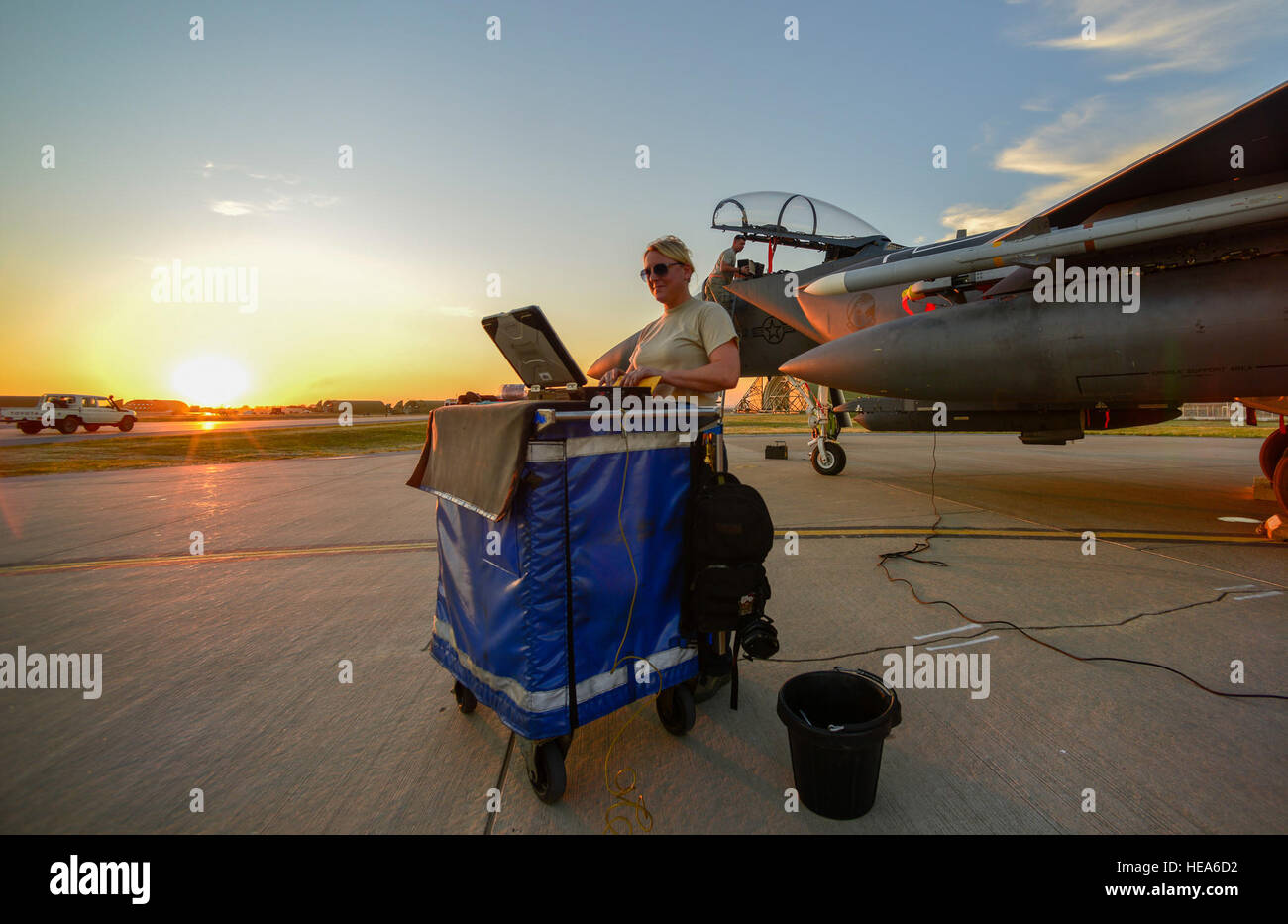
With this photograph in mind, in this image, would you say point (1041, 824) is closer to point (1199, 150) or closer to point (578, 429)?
point (578, 429)

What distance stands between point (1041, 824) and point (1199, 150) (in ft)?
21.3

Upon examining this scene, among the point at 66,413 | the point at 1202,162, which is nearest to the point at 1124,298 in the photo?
the point at 1202,162

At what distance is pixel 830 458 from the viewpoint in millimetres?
9523

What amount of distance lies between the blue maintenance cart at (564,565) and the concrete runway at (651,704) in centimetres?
30

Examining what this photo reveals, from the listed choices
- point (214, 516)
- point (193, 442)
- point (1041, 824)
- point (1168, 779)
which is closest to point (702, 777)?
point (1041, 824)

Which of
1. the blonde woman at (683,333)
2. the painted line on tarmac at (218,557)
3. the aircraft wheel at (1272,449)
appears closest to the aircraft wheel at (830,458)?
the aircraft wheel at (1272,449)

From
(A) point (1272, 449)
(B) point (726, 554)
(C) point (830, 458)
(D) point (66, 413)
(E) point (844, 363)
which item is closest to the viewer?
(B) point (726, 554)

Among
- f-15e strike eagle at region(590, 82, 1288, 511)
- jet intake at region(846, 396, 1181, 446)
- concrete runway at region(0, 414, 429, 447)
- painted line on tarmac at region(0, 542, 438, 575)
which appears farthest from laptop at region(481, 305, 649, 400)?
jet intake at region(846, 396, 1181, 446)

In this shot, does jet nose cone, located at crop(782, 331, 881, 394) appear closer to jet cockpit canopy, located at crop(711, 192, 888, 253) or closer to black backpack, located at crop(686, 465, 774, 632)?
jet cockpit canopy, located at crop(711, 192, 888, 253)

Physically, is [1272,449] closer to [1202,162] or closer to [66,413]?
[1202,162]

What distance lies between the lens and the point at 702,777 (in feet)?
6.29

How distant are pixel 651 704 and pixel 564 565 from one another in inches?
43.1

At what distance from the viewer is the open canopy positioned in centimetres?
955

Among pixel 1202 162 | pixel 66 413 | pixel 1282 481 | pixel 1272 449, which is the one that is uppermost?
pixel 1202 162
